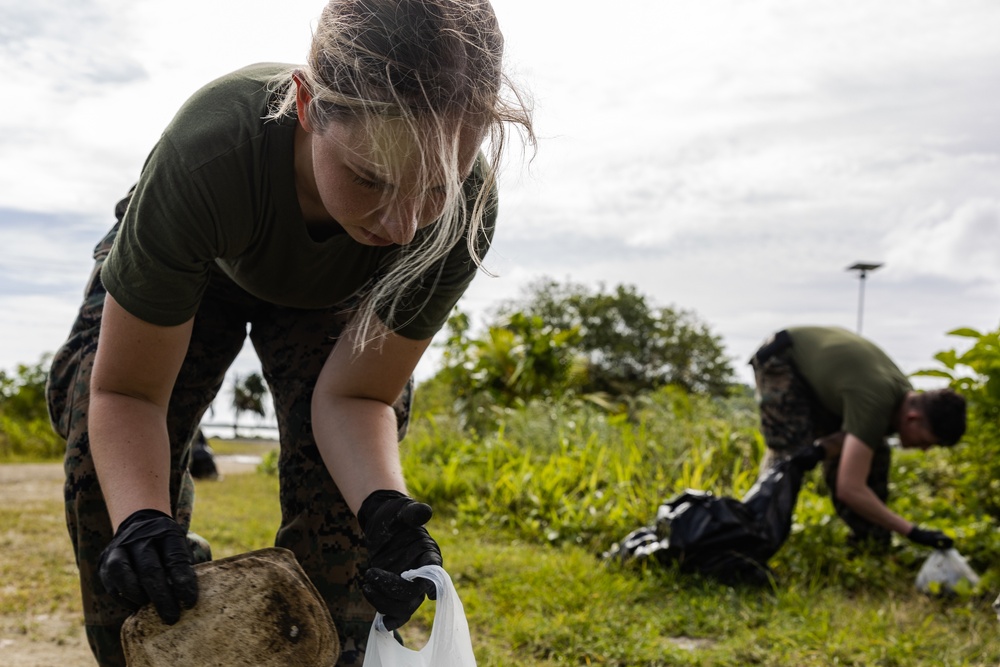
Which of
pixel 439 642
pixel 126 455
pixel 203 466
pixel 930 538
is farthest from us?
pixel 203 466

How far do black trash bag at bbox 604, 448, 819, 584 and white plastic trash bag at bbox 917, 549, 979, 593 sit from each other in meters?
0.64

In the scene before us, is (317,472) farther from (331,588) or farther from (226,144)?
Result: (226,144)

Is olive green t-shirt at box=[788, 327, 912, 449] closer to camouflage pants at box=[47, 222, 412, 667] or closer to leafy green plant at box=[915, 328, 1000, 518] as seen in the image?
leafy green plant at box=[915, 328, 1000, 518]

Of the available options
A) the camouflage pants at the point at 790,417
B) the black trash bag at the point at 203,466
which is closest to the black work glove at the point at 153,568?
the camouflage pants at the point at 790,417

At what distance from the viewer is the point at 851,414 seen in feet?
14.3

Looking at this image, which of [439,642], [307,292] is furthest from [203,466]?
[439,642]

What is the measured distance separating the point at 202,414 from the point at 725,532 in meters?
2.56

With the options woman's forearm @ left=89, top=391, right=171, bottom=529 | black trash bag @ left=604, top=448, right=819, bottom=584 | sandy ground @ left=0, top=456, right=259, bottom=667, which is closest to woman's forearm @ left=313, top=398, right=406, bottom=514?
woman's forearm @ left=89, top=391, right=171, bottom=529

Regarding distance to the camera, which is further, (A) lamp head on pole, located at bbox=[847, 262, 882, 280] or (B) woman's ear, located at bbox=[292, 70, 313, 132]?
(A) lamp head on pole, located at bbox=[847, 262, 882, 280]

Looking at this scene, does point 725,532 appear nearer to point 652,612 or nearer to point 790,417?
point 652,612

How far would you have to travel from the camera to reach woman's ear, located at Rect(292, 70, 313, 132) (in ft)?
4.81

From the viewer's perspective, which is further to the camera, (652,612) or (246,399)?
(246,399)

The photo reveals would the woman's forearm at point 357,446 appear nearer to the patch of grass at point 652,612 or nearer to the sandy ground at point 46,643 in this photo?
the patch of grass at point 652,612

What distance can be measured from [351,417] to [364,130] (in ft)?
2.36
